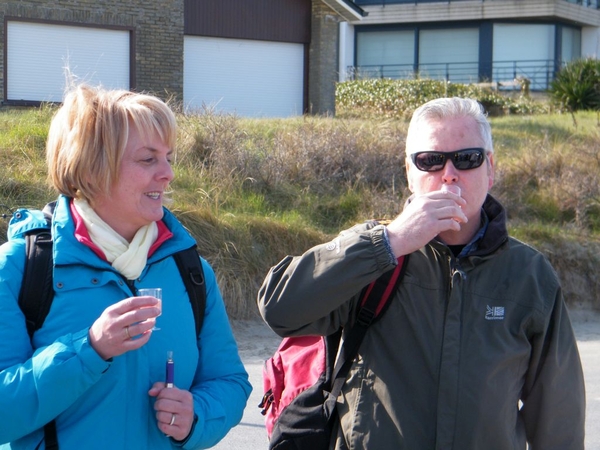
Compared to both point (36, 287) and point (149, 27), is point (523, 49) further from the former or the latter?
point (36, 287)

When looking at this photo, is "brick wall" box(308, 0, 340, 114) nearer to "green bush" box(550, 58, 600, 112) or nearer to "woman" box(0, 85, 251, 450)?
"green bush" box(550, 58, 600, 112)

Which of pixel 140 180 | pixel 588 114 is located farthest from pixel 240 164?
pixel 588 114

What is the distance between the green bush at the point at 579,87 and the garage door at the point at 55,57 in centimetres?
1305

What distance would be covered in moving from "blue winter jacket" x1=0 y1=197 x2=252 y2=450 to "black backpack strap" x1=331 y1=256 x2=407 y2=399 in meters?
0.38

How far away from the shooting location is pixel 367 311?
8.80 feet

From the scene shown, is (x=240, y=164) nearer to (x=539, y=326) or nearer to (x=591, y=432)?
(x=591, y=432)

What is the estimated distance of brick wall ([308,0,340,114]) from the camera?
2411cm

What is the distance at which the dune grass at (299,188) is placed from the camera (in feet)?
31.7

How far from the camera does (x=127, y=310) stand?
235cm

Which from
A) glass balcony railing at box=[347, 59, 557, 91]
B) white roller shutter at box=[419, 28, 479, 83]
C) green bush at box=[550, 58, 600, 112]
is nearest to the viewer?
green bush at box=[550, 58, 600, 112]

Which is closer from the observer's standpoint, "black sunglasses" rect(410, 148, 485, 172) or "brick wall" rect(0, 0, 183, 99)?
"black sunglasses" rect(410, 148, 485, 172)

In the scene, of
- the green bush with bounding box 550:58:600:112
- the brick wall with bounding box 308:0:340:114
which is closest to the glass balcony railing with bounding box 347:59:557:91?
the green bush with bounding box 550:58:600:112

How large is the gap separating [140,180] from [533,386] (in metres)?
1.46

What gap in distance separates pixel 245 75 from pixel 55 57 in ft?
18.4
